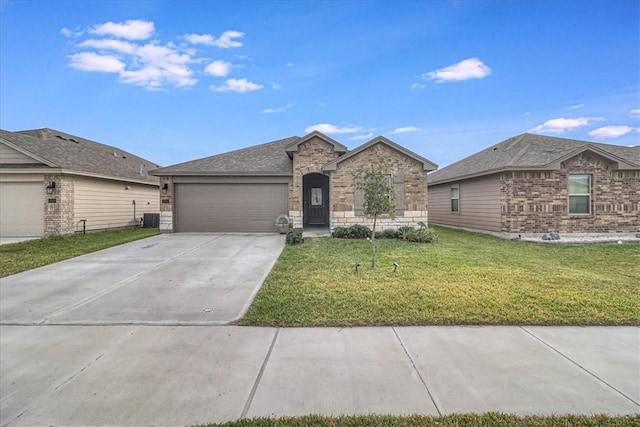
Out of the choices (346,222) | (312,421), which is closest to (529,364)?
(312,421)

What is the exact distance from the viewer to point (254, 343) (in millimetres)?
3893

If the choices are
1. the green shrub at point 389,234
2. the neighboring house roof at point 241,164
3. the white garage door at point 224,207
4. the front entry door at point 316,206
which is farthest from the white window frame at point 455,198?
the white garage door at point 224,207

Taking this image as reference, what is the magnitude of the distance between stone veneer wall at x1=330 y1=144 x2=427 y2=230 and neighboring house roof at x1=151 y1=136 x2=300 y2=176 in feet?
8.53

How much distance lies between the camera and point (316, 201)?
18.8 meters

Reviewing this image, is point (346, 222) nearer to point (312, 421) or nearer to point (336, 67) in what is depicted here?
point (336, 67)

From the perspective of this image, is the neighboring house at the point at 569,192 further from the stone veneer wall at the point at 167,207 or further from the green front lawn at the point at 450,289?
the stone veneer wall at the point at 167,207

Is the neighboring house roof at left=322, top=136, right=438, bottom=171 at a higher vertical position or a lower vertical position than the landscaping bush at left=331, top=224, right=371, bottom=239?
higher

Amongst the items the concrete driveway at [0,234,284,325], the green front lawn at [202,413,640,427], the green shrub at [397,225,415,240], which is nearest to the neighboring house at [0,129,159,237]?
the concrete driveway at [0,234,284,325]

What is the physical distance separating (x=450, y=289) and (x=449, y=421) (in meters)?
3.63

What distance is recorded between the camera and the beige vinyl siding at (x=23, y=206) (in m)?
13.7

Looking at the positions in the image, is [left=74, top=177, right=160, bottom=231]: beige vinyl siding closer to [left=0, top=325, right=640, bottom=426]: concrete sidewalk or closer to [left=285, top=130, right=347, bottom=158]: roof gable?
[left=285, top=130, right=347, bottom=158]: roof gable

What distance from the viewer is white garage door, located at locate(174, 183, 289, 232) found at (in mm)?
14805

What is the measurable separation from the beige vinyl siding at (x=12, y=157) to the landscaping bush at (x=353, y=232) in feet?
44.2

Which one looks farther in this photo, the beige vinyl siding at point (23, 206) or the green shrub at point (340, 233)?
the beige vinyl siding at point (23, 206)
